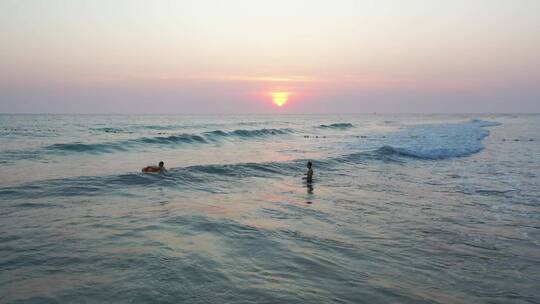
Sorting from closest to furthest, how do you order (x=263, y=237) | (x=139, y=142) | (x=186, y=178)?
(x=263, y=237)
(x=186, y=178)
(x=139, y=142)

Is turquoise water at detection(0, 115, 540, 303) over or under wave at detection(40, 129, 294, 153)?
under

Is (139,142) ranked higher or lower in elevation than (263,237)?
higher

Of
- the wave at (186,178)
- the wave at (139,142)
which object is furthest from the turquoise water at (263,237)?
the wave at (139,142)

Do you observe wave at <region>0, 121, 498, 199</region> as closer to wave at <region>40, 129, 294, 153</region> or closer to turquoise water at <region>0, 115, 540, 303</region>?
turquoise water at <region>0, 115, 540, 303</region>

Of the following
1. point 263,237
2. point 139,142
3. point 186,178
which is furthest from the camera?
point 139,142

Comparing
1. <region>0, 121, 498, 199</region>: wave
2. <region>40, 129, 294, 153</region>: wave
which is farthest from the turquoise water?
<region>40, 129, 294, 153</region>: wave

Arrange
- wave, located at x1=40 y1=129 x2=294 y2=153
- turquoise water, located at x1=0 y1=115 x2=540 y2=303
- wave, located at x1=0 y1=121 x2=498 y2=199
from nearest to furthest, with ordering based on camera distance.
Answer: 1. turquoise water, located at x1=0 y1=115 x2=540 y2=303
2. wave, located at x1=0 y1=121 x2=498 y2=199
3. wave, located at x1=40 y1=129 x2=294 y2=153

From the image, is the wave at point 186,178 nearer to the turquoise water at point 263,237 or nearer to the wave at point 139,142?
the turquoise water at point 263,237

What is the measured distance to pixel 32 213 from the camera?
41.0ft

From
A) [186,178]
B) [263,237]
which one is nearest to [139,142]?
[186,178]

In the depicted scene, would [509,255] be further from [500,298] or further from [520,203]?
[520,203]

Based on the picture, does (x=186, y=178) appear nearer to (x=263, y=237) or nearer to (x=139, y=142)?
(x=263, y=237)

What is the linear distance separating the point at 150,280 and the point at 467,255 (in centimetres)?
696

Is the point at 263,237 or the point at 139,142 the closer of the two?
the point at 263,237
